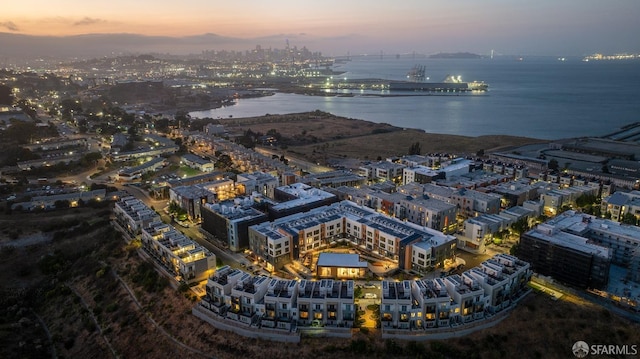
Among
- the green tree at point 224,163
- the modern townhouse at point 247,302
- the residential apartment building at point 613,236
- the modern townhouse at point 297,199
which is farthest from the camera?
the green tree at point 224,163

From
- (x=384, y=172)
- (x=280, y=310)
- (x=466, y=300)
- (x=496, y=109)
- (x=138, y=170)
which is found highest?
(x=496, y=109)

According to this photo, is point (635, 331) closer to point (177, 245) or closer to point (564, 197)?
point (564, 197)

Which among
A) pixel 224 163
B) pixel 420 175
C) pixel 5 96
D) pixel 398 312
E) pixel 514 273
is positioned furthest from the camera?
pixel 5 96

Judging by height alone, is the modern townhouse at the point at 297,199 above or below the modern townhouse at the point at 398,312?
above

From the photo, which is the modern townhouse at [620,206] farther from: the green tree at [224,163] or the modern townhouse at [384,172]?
the green tree at [224,163]

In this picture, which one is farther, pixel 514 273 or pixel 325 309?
pixel 514 273

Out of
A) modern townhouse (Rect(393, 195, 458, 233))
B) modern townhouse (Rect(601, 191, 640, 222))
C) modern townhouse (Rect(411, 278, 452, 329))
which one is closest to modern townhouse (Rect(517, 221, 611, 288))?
modern townhouse (Rect(393, 195, 458, 233))

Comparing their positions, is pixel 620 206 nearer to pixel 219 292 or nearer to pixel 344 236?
pixel 344 236

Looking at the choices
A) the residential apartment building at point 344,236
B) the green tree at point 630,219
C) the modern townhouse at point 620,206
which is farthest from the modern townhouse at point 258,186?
the green tree at point 630,219

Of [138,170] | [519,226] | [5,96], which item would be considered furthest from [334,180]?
[5,96]
